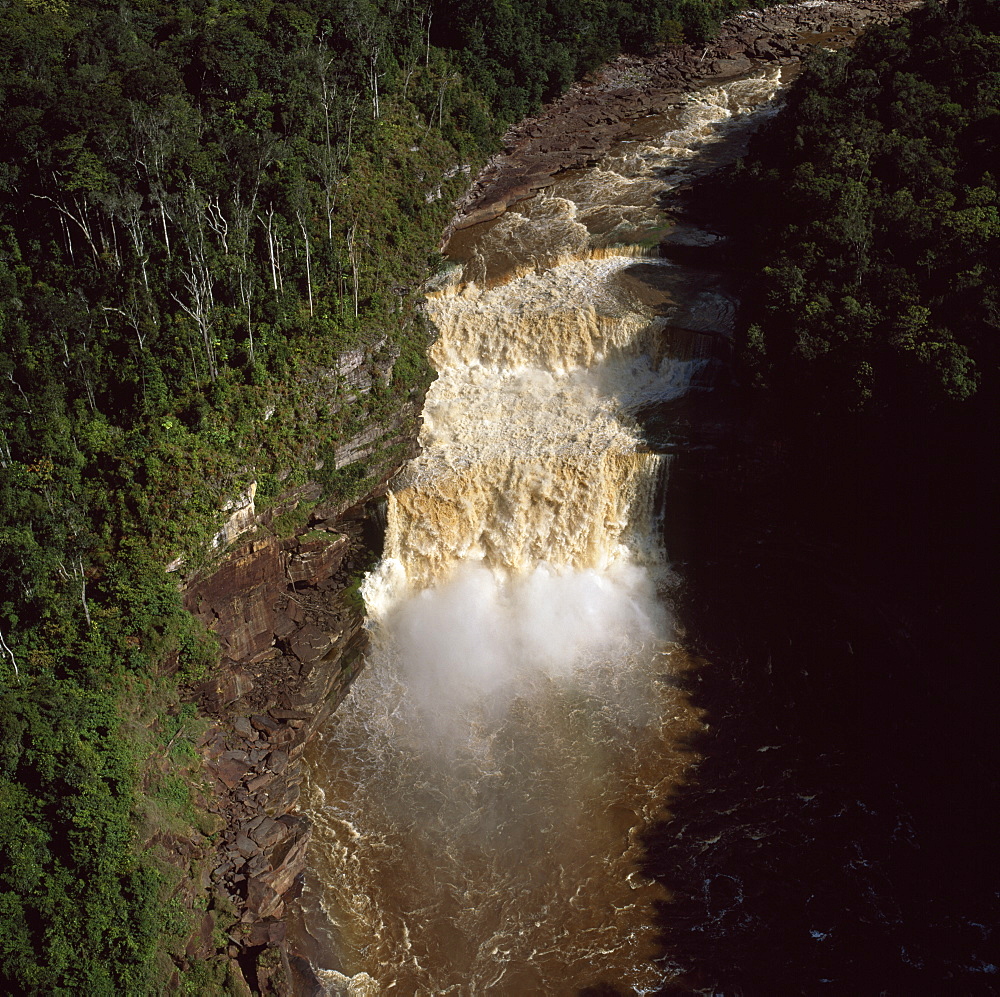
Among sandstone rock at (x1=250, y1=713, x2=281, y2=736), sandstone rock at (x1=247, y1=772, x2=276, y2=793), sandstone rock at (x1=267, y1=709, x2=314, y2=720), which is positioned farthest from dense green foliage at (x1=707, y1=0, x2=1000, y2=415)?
sandstone rock at (x1=247, y1=772, x2=276, y2=793)

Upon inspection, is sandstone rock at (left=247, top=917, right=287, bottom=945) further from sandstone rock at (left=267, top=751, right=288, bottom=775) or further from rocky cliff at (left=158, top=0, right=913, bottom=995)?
sandstone rock at (left=267, top=751, right=288, bottom=775)

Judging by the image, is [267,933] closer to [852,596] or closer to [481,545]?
[481,545]

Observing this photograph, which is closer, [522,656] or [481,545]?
[522,656]

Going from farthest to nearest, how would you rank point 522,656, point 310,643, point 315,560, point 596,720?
point 522,656 < point 315,560 < point 310,643 < point 596,720

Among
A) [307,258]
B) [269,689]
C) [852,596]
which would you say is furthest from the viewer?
[307,258]

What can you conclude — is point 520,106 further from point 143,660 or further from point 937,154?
point 143,660

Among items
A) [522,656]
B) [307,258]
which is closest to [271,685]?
[522,656]
